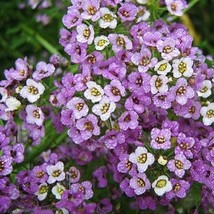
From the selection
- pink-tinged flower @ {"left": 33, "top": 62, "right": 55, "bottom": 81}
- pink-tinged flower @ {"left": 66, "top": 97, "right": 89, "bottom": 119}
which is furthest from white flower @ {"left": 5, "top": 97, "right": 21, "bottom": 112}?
pink-tinged flower @ {"left": 66, "top": 97, "right": 89, "bottom": 119}

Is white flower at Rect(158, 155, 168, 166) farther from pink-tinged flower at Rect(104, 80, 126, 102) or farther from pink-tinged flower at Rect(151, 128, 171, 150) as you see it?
pink-tinged flower at Rect(104, 80, 126, 102)

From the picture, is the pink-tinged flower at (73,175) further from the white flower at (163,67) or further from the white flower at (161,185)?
the white flower at (163,67)

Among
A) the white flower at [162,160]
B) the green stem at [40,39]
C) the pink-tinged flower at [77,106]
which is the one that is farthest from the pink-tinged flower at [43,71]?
the green stem at [40,39]

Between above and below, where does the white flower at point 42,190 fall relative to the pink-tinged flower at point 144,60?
below

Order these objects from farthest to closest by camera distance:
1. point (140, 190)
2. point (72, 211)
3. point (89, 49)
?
point (89, 49)
point (140, 190)
point (72, 211)

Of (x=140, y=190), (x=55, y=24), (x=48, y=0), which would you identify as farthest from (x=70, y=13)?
(x=55, y=24)

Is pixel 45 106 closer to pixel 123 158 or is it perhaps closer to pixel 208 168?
pixel 123 158
